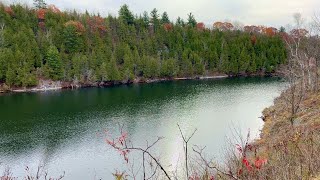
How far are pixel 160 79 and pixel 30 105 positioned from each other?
47.2 metres

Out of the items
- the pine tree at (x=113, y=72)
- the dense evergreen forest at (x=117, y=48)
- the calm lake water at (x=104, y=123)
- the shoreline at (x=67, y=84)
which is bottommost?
the calm lake water at (x=104, y=123)

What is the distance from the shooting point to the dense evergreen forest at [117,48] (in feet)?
290

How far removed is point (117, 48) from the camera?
102250mm

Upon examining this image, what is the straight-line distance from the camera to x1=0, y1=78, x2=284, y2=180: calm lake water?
3122cm

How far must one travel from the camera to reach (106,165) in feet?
97.8

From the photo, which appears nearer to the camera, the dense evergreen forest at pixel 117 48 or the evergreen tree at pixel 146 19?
the dense evergreen forest at pixel 117 48

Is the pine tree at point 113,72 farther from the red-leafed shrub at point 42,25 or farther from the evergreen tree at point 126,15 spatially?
the evergreen tree at point 126,15

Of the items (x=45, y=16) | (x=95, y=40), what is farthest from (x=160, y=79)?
(x=45, y=16)

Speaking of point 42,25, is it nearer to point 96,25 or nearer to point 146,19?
point 96,25

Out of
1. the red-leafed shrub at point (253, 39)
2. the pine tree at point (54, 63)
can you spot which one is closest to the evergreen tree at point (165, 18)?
the red-leafed shrub at point (253, 39)

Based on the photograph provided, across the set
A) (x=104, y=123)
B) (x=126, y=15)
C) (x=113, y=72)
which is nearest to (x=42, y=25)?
(x=126, y=15)

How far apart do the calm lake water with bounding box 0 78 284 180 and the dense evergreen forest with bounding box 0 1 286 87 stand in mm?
14717

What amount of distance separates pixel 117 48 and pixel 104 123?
59372 millimetres

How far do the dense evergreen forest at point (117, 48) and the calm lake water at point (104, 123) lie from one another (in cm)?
1472
